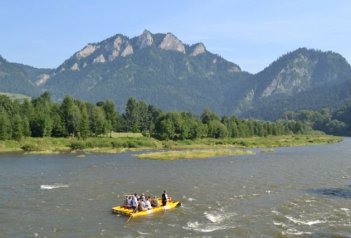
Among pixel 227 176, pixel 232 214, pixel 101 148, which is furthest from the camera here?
pixel 101 148

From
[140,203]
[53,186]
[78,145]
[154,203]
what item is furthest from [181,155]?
[140,203]

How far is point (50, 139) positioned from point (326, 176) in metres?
96.1

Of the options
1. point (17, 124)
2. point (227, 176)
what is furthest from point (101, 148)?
point (227, 176)

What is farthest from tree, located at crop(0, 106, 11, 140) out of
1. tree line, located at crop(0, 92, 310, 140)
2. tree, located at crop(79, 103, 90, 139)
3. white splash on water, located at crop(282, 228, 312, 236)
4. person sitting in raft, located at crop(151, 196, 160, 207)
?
white splash on water, located at crop(282, 228, 312, 236)

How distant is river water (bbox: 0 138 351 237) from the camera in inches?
1682

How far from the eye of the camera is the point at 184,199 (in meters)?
58.1

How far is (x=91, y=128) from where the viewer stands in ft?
550

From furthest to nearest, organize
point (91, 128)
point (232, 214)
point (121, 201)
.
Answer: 1. point (91, 128)
2. point (121, 201)
3. point (232, 214)

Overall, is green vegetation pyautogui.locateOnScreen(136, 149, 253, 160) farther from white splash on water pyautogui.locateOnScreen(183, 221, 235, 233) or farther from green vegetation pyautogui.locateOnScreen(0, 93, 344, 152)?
white splash on water pyautogui.locateOnScreen(183, 221, 235, 233)

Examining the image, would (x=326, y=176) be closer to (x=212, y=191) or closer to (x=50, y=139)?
(x=212, y=191)

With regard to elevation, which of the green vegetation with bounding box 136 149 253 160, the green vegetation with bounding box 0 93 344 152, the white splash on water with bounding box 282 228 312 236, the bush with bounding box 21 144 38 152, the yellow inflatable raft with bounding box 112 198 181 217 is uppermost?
the green vegetation with bounding box 0 93 344 152

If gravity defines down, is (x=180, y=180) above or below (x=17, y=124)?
below

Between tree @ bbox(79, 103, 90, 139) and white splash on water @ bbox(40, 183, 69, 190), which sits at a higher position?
tree @ bbox(79, 103, 90, 139)

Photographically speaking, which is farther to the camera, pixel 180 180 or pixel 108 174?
pixel 108 174
